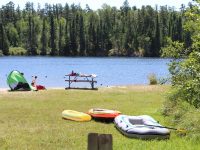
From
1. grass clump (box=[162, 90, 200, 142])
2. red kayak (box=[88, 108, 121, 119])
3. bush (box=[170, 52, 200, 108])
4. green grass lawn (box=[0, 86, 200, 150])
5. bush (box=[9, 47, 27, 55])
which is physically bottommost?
bush (box=[9, 47, 27, 55])

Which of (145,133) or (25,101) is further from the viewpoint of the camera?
(25,101)

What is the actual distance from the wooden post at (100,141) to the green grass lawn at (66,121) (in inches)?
233

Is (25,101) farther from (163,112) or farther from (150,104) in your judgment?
(163,112)

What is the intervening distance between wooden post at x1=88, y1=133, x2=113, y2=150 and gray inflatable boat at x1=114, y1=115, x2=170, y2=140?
7.18 m

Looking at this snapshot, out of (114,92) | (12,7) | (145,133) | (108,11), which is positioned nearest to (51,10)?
(12,7)

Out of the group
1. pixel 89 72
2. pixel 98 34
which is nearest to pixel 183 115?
pixel 89 72

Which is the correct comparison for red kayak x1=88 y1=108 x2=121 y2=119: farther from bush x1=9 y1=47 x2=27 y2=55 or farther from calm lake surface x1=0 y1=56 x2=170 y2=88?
bush x1=9 y1=47 x2=27 y2=55

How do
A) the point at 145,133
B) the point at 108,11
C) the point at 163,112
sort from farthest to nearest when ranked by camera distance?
the point at 108,11, the point at 163,112, the point at 145,133

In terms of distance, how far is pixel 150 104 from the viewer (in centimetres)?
1994

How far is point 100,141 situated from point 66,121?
10.3 m

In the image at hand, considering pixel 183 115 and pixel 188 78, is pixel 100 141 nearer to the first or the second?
pixel 183 115

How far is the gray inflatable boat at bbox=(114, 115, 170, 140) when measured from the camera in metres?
12.2

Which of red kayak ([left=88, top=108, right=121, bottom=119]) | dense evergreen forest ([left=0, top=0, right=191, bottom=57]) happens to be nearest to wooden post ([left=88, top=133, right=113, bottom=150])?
red kayak ([left=88, top=108, right=121, bottom=119])

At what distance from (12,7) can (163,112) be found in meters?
144
